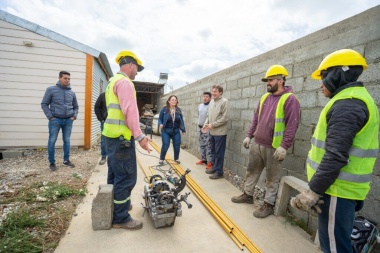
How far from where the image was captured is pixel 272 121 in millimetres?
2738

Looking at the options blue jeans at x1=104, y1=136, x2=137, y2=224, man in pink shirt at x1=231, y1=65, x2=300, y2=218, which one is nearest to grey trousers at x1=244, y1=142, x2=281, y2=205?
man in pink shirt at x1=231, y1=65, x2=300, y2=218

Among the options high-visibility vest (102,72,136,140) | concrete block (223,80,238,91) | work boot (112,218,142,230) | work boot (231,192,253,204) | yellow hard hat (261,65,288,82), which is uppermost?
concrete block (223,80,238,91)

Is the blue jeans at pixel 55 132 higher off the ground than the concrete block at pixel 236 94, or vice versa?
the concrete block at pixel 236 94

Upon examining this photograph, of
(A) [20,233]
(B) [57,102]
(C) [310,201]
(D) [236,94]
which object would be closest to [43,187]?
(A) [20,233]

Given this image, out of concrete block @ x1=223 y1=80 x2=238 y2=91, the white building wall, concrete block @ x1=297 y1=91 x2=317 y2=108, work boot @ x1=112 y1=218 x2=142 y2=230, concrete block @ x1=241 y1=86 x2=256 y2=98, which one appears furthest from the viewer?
the white building wall

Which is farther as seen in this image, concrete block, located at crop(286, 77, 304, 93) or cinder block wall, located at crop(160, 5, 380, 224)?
concrete block, located at crop(286, 77, 304, 93)

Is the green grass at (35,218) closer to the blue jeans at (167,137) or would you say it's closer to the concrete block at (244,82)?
the blue jeans at (167,137)

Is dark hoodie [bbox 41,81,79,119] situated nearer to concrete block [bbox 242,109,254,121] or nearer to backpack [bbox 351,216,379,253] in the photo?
concrete block [bbox 242,109,254,121]

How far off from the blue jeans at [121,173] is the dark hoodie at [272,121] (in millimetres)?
1797

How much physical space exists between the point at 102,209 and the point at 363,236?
2570 millimetres

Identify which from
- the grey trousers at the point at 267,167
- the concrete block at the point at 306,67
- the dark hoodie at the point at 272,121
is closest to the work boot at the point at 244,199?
the grey trousers at the point at 267,167

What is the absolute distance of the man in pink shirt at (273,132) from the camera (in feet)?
8.23

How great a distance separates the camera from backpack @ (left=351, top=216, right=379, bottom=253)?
1.71m

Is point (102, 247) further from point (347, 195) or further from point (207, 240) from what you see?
point (347, 195)
